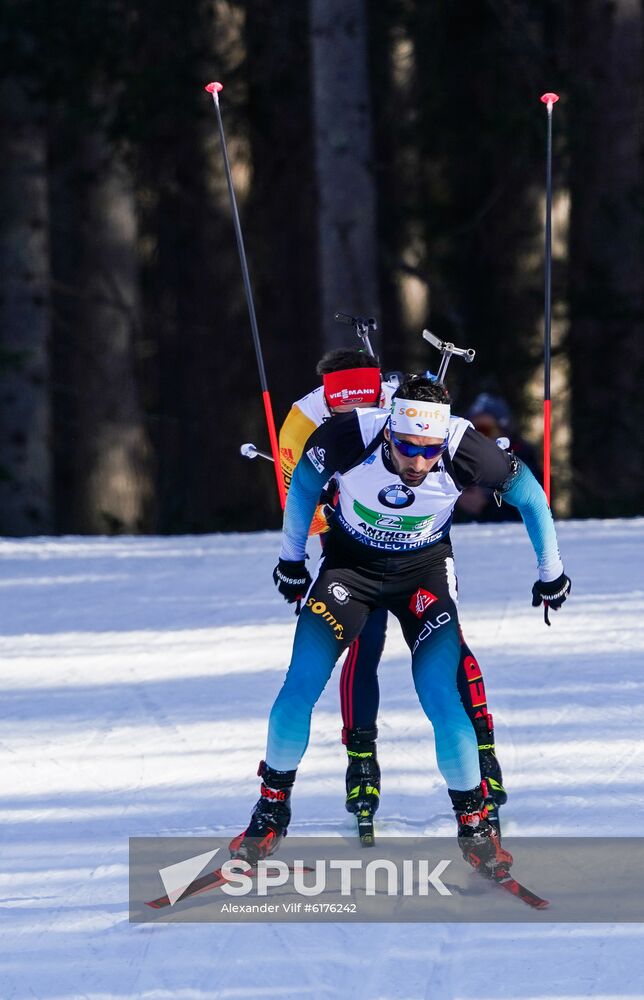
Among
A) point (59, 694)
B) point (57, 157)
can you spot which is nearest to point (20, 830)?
point (59, 694)

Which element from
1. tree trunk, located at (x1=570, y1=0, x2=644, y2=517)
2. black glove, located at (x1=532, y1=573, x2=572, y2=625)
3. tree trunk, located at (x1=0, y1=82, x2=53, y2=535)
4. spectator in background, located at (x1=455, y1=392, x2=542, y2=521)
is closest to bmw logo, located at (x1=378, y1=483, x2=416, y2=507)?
black glove, located at (x1=532, y1=573, x2=572, y2=625)

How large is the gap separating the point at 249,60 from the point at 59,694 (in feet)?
47.4

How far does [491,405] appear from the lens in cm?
1206

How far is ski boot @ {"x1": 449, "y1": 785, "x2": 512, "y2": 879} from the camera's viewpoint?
5.38 m

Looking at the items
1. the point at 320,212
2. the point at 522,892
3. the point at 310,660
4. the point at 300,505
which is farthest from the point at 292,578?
the point at 320,212

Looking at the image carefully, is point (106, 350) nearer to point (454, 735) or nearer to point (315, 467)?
point (315, 467)

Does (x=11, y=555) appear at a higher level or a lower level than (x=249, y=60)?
lower


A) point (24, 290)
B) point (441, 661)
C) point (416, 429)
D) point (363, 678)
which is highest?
point (416, 429)

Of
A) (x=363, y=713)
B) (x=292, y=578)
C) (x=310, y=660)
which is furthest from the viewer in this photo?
(x=363, y=713)

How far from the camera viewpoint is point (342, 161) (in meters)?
17.3

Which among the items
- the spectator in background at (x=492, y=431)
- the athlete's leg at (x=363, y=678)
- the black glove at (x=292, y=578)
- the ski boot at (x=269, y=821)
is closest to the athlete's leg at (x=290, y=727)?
the ski boot at (x=269, y=821)

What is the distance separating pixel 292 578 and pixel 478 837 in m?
1.08

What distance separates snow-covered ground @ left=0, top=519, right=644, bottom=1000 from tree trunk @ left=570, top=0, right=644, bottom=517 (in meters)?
7.29

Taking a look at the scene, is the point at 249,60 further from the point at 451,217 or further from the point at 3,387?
the point at 3,387
